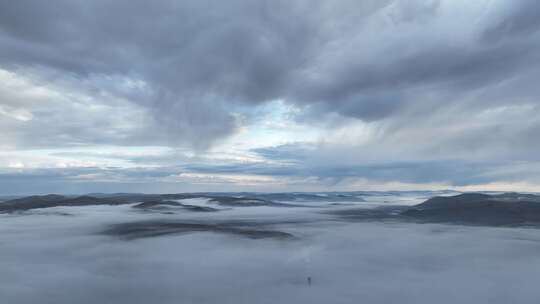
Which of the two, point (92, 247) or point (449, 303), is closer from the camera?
point (449, 303)

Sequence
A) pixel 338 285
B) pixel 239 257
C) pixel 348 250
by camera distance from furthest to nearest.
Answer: pixel 348 250
pixel 239 257
pixel 338 285

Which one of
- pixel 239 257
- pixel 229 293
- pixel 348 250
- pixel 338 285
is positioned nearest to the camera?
pixel 229 293

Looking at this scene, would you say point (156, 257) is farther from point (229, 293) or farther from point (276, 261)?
point (229, 293)

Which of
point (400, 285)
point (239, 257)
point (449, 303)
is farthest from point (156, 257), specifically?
point (449, 303)

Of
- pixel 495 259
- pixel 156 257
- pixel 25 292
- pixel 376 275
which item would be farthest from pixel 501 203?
pixel 25 292

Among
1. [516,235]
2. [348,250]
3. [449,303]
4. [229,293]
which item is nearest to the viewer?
[449,303]

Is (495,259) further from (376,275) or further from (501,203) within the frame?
(501,203)

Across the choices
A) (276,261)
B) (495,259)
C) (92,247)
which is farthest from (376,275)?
(92,247)

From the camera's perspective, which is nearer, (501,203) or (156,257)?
(156,257)

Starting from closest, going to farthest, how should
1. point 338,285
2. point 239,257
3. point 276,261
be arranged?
point 338,285 → point 276,261 → point 239,257
